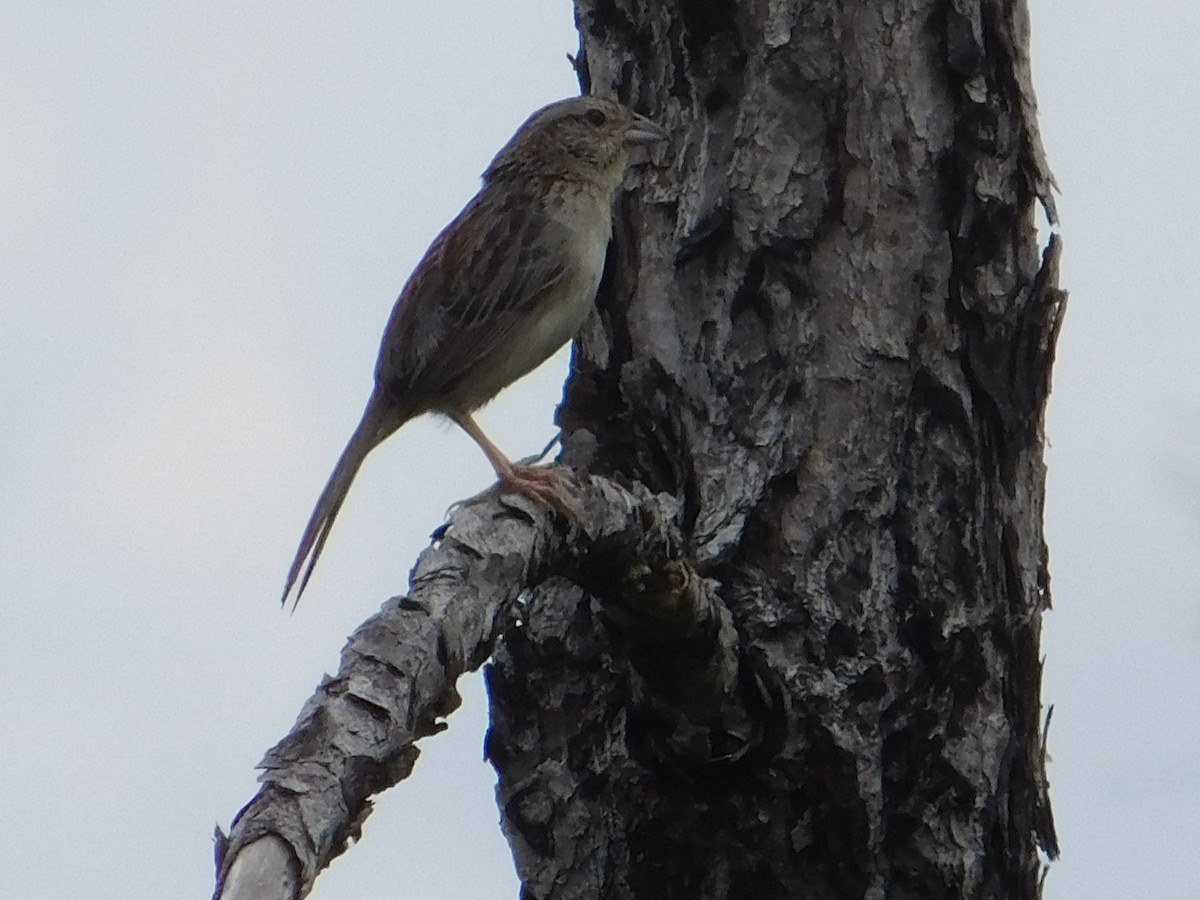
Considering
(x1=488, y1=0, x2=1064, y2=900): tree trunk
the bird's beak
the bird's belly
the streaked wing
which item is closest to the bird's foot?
(x1=488, y1=0, x2=1064, y2=900): tree trunk

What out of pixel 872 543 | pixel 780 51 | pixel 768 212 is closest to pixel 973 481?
pixel 872 543

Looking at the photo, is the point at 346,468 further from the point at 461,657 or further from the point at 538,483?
the point at 461,657

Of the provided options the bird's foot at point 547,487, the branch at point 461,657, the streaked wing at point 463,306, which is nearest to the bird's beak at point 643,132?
the streaked wing at point 463,306

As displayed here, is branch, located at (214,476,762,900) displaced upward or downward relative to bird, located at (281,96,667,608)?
downward

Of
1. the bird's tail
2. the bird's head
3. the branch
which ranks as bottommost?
the branch

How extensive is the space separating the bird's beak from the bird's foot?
1194 mm

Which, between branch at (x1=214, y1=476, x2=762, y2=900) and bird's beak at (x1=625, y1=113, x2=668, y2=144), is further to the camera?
bird's beak at (x1=625, y1=113, x2=668, y2=144)

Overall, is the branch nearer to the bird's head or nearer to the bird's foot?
the bird's foot

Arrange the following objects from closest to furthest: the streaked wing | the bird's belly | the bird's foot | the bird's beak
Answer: the bird's foot < the bird's beak < the bird's belly < the streaked wing

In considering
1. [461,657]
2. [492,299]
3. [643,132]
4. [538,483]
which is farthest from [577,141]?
[461,657]

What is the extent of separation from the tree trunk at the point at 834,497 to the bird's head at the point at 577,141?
39cm

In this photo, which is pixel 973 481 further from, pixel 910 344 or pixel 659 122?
pixel 659 122

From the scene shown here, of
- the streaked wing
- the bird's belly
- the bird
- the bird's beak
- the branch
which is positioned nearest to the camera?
the branch

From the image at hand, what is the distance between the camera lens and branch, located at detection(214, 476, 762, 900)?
2.23 m
